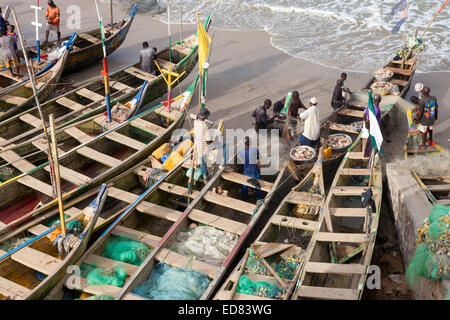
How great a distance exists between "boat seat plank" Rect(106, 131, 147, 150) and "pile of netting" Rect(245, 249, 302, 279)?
3606 millimetres

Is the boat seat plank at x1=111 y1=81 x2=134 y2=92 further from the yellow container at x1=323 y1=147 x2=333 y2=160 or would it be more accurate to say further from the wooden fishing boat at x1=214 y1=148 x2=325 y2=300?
the wooden fishing boat at x1=214 y1=148 x2=325 y2=300

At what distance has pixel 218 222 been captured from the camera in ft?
23.6

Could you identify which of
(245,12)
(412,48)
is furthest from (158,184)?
(245,12)

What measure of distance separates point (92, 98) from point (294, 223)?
598 centimetres

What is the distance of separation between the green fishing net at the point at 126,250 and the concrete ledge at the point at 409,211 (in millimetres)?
4001

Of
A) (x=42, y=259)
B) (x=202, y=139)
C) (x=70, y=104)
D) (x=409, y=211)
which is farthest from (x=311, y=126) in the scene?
(x=70, y=104)

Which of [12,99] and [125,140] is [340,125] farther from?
[12,99]

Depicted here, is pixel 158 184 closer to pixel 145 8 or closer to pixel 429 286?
pixel 429 286

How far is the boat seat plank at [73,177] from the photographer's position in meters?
7.89

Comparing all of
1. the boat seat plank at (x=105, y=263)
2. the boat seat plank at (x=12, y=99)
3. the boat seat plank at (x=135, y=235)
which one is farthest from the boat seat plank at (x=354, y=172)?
the boat seat plank at (x=12, y=99)

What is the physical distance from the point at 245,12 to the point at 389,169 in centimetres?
1308

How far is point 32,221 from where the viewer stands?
715 cm

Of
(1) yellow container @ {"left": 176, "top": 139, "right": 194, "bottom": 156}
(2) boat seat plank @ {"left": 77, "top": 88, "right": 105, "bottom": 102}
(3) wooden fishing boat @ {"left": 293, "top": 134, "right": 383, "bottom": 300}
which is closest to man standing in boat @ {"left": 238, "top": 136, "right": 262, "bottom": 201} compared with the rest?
(1) yellow container @ {"left": 176, "top": 139, "right": 194, "bottom": 156}

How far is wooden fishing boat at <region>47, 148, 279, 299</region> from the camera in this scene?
6156 mm
